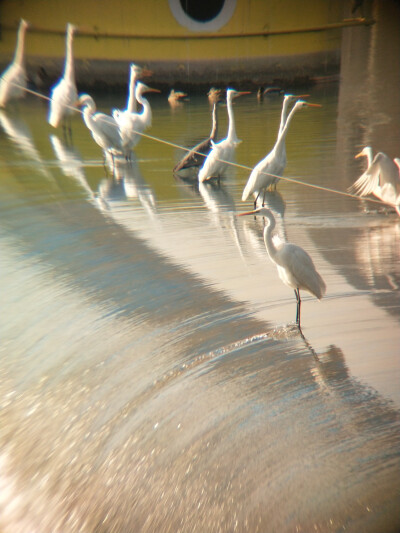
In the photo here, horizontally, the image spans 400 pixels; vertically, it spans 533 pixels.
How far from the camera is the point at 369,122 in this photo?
8.84 metres

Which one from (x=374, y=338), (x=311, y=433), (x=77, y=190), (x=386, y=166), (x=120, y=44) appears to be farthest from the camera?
(x=120, y=44)

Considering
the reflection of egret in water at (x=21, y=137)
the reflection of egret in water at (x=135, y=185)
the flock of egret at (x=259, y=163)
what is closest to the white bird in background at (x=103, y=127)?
the flock of egret at (x=259, y=163)

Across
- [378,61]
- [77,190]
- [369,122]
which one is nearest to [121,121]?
[77,190]

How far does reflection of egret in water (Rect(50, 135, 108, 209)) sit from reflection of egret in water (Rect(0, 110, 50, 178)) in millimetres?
210

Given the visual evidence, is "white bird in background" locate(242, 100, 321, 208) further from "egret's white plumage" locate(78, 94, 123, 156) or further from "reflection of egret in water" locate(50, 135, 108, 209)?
"egret's white plumage" locate(78, 94, 123, 156)

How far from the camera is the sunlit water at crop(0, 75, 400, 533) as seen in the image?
227cm

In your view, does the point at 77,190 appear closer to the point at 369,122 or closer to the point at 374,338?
the point at 374,338

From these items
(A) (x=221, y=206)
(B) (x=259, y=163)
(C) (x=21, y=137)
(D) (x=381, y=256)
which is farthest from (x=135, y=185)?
(C) (x=21, y=137)

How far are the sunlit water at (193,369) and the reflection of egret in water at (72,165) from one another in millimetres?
118

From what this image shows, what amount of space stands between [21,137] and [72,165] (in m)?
1.78

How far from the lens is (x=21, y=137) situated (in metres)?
8.18

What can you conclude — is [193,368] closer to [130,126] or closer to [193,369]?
[193,369]

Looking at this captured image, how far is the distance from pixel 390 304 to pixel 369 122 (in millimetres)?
5868

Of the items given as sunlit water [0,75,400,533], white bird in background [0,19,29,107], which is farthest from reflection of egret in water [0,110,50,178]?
sunlit water [0,75,400,533]
